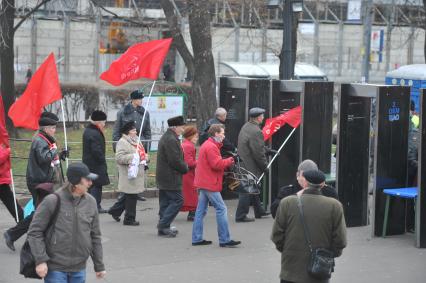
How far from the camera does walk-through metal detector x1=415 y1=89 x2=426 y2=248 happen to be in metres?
10.4

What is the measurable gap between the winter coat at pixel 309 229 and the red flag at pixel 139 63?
6.43m

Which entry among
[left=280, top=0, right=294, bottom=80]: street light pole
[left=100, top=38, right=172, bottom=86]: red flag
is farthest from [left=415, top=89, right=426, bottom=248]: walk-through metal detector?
[left=280, top=0, right=294, bottom=80]: street light pole

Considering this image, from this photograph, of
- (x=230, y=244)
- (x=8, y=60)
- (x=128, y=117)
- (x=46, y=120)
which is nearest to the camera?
(x=46, y=120)

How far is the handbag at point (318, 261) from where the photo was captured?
21.0 feet

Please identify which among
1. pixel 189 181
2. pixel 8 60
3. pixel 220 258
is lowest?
pixel 220 258

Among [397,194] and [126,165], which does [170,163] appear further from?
[397,194]

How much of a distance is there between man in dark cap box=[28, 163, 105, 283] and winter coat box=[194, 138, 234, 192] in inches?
152

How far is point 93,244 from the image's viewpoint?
22.1 feet

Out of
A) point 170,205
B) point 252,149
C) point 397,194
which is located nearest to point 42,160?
point 170,205

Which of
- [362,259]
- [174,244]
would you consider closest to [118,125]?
[174,244]

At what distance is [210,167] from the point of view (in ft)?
34.1

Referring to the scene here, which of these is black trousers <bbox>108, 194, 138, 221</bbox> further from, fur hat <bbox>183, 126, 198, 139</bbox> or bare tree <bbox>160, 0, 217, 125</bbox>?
bare tree <bbox>160, 0, 217, 125</bbox>

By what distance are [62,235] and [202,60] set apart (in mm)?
13867

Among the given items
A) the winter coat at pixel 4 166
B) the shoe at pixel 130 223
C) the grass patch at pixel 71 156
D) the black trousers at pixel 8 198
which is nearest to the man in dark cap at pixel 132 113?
the grass patch at pixel 71 156
